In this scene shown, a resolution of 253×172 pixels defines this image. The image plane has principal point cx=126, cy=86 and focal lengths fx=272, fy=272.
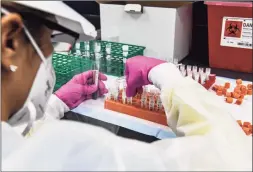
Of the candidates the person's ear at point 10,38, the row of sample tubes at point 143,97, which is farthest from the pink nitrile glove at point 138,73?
the person's ear at point 10,38

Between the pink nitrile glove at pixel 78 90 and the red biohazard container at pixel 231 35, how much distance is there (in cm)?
57

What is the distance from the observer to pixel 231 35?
1175 millimetres

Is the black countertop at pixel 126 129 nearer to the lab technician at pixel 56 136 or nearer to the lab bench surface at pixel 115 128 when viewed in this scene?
the lab bench surface at pixel 115 128

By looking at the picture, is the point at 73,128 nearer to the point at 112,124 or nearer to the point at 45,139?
the point at 45,139

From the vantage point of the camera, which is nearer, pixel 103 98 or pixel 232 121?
pixel 232 121

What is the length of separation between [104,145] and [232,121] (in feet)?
1.10

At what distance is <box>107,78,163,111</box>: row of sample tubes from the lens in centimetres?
100

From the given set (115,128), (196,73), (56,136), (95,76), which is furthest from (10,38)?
(196,73)

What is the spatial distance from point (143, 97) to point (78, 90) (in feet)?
0.92

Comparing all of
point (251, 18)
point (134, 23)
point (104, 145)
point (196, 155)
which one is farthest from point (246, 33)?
point (104, 145)

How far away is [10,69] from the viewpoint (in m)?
0.52

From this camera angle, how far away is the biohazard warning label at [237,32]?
1.12 m

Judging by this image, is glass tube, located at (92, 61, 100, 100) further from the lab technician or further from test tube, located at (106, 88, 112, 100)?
the lab technician

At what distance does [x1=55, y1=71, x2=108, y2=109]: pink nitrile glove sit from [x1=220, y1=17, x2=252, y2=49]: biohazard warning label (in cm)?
58
